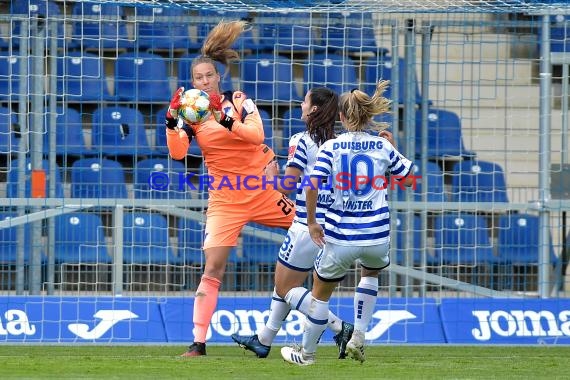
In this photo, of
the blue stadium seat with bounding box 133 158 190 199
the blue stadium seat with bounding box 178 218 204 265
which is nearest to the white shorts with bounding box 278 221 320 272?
the blue stadium seat with bounding box 178 218 204 265

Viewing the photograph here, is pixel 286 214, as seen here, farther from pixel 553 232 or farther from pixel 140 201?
pixel 553 232

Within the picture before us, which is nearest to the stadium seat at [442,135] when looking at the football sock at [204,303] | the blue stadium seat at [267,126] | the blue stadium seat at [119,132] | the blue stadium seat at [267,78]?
the blue stadium seat at [267,78]

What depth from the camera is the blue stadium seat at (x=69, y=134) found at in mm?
12188

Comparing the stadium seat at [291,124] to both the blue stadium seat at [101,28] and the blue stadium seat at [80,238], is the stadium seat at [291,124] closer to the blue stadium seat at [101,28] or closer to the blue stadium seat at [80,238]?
the blue stadium seat at [101,28]

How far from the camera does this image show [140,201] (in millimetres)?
11250

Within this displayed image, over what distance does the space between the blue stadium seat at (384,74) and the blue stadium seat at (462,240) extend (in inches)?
48.1

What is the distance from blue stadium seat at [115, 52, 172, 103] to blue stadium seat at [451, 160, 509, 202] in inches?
116

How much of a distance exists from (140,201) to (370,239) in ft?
11.9

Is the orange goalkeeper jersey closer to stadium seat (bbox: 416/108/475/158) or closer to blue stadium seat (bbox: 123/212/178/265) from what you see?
blue stadium seat (bbox: 123/212/178/265)

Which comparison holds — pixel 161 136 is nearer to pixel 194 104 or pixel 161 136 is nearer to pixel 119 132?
pixel 119 132

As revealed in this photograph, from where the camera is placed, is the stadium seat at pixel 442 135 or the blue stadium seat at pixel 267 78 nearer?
the stadium seat at pixel 442 135

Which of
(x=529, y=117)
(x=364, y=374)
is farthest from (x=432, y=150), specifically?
(x=364, y=374)

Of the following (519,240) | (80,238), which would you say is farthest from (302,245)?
(519,240)

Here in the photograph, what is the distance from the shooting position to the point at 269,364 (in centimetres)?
845
